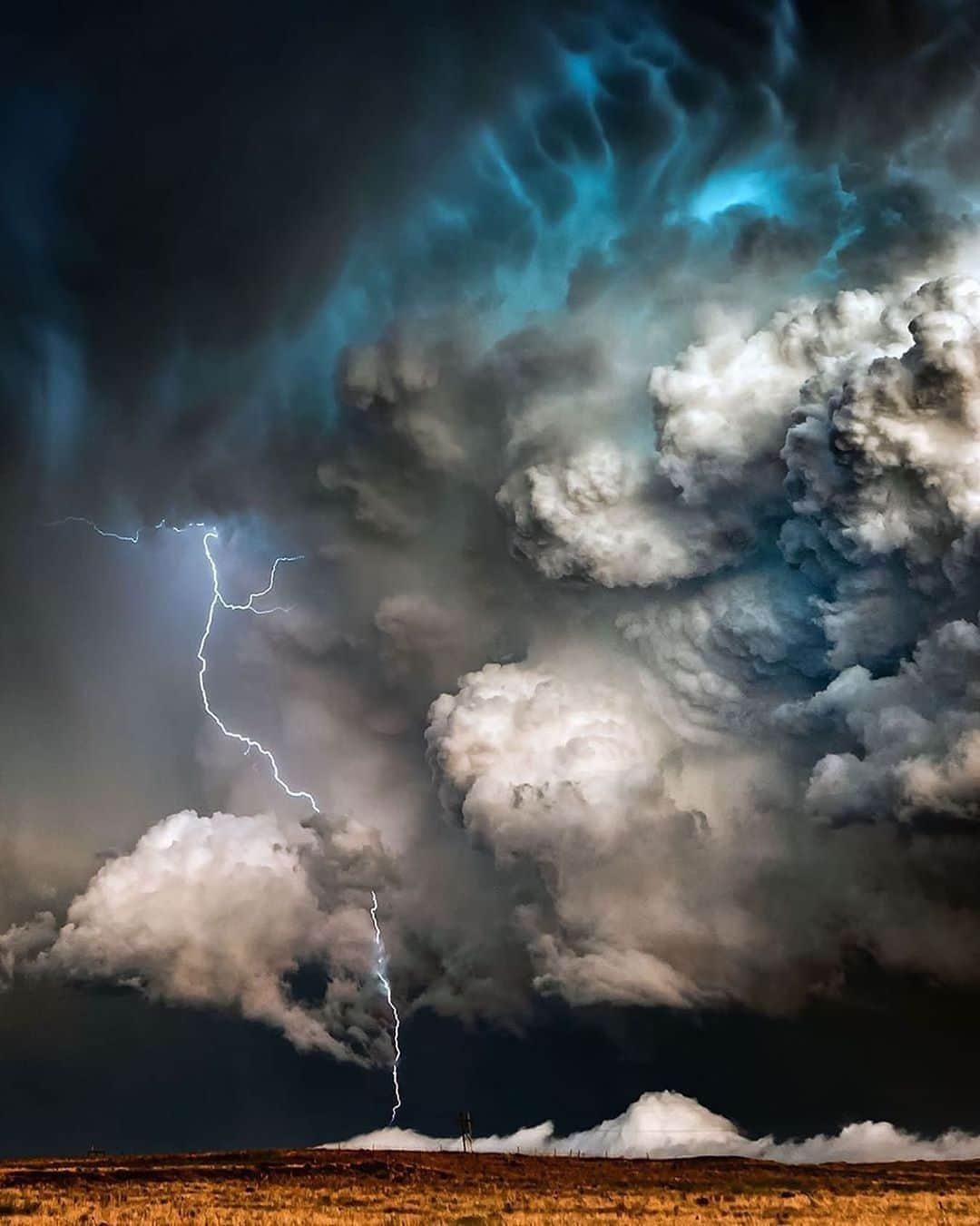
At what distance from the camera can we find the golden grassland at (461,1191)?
64375mm

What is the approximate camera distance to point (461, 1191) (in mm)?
85625

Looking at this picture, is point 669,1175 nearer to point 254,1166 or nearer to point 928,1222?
point 254,1166

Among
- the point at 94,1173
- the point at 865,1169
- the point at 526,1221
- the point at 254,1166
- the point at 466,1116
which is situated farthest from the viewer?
the point at 466,1116

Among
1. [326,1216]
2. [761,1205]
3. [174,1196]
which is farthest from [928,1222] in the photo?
[174,1196]

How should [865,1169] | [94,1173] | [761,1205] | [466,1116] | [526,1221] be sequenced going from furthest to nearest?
[466,1116] → [865,1169] → [94,1173] → [761,1205] → [526,1221]

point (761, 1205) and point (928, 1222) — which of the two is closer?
point (928, 1222)

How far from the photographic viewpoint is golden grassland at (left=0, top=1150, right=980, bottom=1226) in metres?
64.4

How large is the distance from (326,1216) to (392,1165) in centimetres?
4610

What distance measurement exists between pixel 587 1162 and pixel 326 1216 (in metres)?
66.2

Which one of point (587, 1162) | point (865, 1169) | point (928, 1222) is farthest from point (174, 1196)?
point (865, 1169)

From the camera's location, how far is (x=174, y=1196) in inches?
2997

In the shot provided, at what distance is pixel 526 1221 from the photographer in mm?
60062

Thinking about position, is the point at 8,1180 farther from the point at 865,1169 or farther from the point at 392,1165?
the point at 865,1169

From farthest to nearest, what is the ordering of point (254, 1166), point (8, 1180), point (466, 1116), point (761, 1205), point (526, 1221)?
1. point (466, 1116)
2. point (254, 1166)
3. point (8, 1180)
4. point (761, 1205)
5. point (526, 1221)
